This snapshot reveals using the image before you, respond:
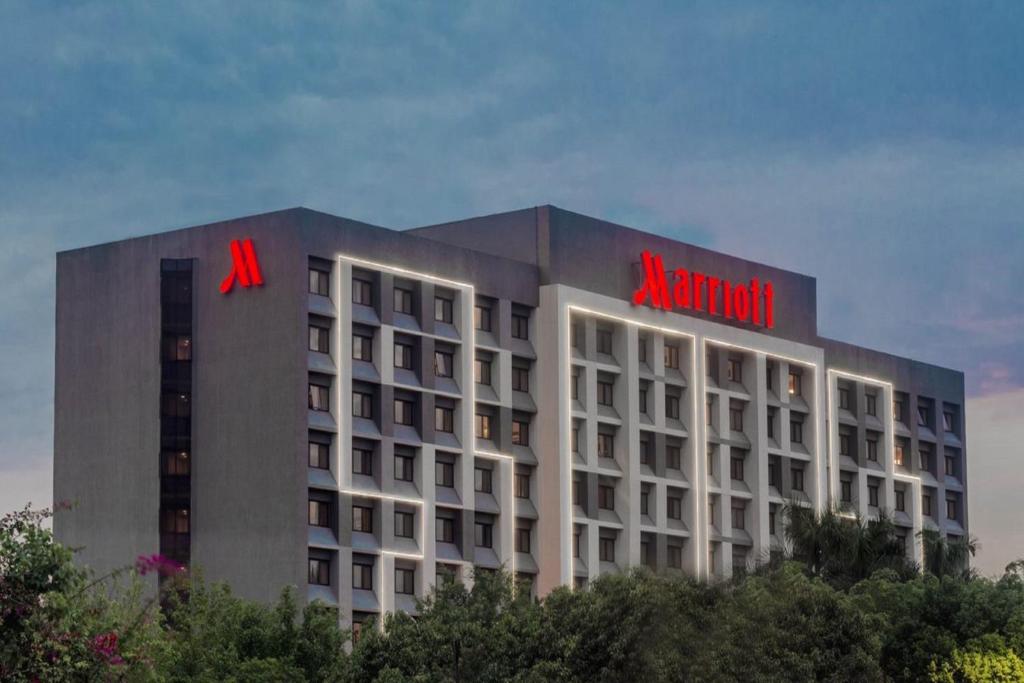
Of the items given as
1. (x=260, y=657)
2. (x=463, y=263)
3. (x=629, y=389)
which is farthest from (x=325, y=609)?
(x=629, y=389)

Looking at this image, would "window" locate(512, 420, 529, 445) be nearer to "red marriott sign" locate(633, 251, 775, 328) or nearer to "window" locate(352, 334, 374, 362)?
"red marriott sign" locate(633, 251, 775, 328)

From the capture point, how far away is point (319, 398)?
85375 mm

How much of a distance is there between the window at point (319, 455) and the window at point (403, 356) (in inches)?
216

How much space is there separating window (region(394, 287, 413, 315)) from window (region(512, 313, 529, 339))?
6685 millimetres

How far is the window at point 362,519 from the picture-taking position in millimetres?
86125

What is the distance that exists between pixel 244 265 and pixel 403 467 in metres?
10.6

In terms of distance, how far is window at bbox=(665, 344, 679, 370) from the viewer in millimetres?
102125

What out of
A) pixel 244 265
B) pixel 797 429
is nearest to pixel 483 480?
pixel 244 265

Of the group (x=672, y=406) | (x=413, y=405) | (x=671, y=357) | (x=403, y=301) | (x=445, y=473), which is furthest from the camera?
(x=671, y=357)

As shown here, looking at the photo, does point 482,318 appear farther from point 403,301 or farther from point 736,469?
point 736,469

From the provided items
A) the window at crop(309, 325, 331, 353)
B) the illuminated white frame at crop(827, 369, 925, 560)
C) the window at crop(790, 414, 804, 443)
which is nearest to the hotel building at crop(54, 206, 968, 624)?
the window at crop(309, 325, 331, 353)

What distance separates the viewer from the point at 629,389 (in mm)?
98562

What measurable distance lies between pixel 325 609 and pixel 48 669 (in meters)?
31.5

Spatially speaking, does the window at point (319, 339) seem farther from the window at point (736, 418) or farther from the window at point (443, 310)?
the window at point (736, 418)
